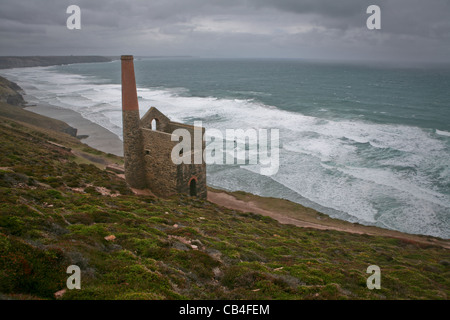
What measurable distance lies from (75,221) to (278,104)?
2646 inches

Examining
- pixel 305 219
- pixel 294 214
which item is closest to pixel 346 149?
pixel 294 214

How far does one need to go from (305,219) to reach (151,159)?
13172 millimetres

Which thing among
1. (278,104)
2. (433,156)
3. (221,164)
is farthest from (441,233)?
(278,104)

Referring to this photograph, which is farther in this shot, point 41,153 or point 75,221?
point 41,153

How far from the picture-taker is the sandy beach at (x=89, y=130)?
4333 cm

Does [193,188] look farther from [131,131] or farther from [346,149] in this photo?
[346,149]

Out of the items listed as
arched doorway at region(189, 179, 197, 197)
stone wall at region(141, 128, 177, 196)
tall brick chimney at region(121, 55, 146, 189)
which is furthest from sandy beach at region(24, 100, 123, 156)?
arched doorway at region(189, 179, 197, 197)

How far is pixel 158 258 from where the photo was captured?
9484mm

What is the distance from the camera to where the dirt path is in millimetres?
22391

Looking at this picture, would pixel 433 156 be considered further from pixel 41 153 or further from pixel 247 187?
pixel 41 153

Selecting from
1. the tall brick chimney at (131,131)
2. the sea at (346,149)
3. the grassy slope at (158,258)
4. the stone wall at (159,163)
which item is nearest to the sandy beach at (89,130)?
the sea at (346,149)

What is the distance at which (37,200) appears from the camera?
12.1 meters

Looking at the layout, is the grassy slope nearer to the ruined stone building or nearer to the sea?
the ruined stone building

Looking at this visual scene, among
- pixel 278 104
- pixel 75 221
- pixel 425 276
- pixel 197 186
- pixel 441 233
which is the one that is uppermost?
pixel 278 104
